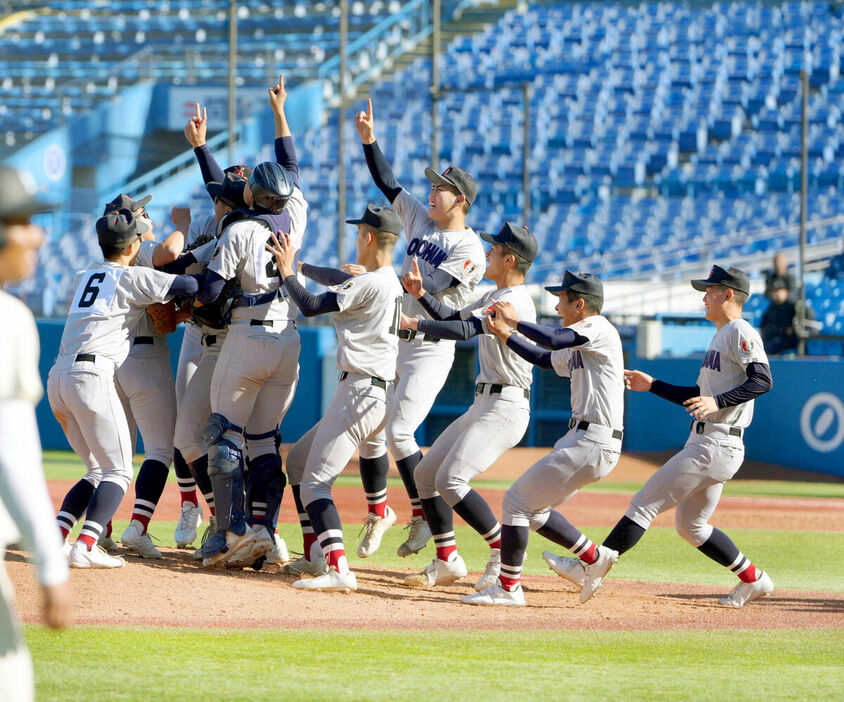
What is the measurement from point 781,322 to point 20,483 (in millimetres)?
13520

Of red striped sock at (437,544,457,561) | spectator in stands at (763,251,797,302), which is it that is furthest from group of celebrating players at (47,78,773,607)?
spectator in stands at (763,251,797,302)

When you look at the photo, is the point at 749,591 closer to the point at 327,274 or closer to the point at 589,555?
the point at 589,555

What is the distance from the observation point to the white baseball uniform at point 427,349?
6.70 meters

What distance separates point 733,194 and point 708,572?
1960cm

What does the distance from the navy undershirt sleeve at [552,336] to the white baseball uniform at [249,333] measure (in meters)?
1.26

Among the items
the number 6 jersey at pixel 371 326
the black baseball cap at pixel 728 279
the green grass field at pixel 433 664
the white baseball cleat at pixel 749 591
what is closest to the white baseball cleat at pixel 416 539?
the number 6 jersey at pixel 371 326

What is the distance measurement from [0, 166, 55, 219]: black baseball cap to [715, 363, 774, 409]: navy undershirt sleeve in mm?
4014

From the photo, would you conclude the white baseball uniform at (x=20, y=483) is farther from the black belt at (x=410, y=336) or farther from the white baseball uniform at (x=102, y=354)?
the black belt at (x=410, y=336)

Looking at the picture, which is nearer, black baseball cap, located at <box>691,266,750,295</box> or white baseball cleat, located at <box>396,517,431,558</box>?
black baseball cap, located at <box>691,266,750,295</box>

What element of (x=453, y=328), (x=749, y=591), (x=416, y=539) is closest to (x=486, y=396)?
(x=453, y=328)

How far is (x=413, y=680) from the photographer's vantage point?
4.41 metres

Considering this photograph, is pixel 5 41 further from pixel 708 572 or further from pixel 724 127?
pixel 708 572

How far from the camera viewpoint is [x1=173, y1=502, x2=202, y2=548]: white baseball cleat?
713 cm

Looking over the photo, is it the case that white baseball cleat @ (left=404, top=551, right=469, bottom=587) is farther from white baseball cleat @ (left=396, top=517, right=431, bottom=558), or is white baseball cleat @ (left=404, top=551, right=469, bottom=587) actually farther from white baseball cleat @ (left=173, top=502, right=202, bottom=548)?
white baseball cleat @ (left=173, top=502, right=202, bottom=548)
